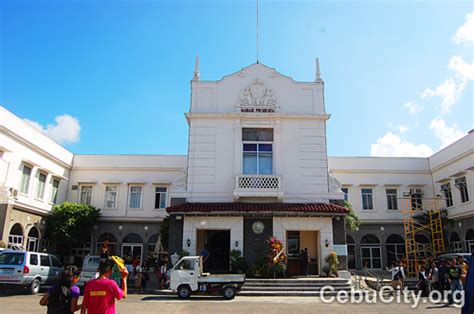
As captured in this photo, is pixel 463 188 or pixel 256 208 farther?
pixel 463 188

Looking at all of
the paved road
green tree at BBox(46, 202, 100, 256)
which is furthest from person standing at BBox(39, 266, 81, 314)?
green tree at BBox(46, 202, 100, 256)

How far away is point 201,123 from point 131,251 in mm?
11844

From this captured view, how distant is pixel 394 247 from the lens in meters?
28.3

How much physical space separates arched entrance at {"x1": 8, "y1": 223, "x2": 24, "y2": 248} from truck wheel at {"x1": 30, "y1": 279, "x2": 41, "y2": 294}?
6434mm

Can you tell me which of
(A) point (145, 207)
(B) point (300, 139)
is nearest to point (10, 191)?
(A) point (145, 207)

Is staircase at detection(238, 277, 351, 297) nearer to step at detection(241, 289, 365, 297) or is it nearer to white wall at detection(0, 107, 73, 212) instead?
step at detection(241, 289, 365, 297)

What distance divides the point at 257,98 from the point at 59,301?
692 inches

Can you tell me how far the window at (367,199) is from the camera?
28.9 meters

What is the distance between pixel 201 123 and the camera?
71.2 ft

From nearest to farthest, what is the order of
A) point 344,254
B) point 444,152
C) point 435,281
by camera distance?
point 435,281, point 344,254, point 444,152

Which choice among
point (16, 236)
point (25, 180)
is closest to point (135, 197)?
point (25, 180)

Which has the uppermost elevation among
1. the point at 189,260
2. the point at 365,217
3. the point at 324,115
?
the point at 324,115

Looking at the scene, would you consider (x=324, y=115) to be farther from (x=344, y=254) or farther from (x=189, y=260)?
(x=189, y=260)

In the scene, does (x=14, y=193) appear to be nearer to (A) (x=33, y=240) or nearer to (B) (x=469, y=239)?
(A) (x=33, y=240)
